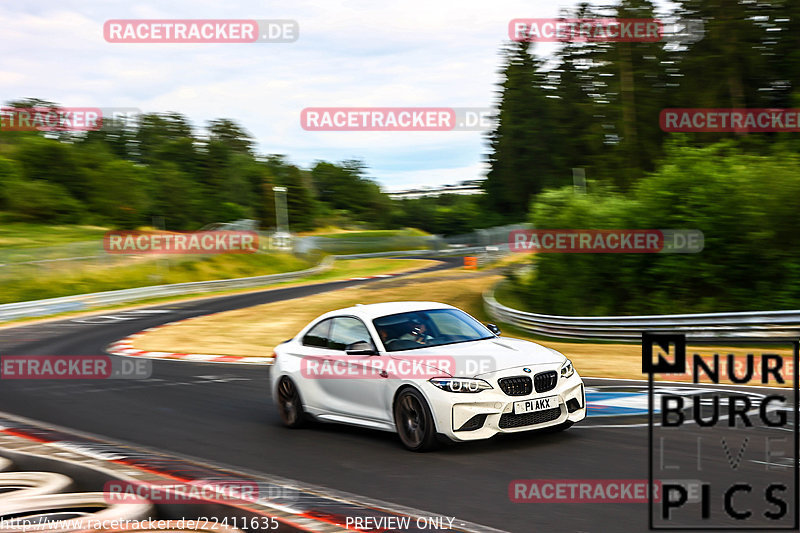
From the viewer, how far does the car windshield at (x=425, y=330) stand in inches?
362

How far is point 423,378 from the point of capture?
8.36m

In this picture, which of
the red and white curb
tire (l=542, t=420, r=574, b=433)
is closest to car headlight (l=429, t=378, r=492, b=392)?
tire (l=542, t=420, r=574, b=433)

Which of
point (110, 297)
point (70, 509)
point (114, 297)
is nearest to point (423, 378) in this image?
point (70, 509)

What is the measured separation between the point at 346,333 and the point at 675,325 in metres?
10.7

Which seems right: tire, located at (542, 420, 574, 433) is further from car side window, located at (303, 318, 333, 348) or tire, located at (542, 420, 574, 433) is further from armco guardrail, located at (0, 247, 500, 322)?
armco guardrail, located at (0, 247, 500, 322)

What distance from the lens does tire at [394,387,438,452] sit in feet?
27.2

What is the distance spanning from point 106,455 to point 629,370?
9.06m

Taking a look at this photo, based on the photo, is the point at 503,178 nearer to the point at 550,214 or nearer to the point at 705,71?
the point at 705,71

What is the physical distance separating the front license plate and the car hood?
13.8 inches

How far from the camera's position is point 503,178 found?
96.4 m

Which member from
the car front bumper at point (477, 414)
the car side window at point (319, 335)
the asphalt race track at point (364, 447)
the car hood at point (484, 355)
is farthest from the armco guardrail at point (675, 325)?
the car front bumper at point (477, 414)

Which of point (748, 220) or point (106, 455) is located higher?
point (748, 220)

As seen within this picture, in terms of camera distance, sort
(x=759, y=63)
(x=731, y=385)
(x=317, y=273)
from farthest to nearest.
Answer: (x=317, y=273) < (x=759, y=63) < (x=731, y=385)

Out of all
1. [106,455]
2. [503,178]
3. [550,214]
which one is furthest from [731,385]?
[503,178]
